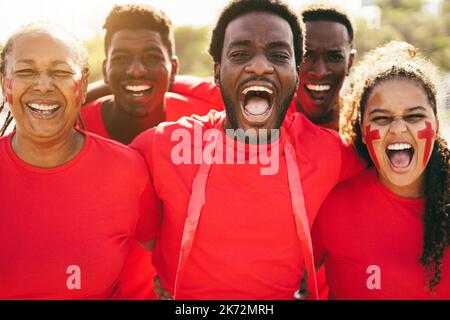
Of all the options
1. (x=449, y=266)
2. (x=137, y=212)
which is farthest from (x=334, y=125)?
(x=137, y=212)

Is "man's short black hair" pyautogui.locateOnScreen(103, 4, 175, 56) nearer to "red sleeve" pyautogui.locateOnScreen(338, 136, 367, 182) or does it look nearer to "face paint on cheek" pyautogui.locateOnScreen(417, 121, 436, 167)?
"red sleeve" pyautogui.locateOnScreen(338, 136, 367, 182)

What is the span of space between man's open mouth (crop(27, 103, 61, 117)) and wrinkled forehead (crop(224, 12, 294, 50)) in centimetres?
93

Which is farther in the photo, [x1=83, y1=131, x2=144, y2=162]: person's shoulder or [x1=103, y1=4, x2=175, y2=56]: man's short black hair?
[x1=103, y1=4, x2=175, y2=56]: man's short black hair

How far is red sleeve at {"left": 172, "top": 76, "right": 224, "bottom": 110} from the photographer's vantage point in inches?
157

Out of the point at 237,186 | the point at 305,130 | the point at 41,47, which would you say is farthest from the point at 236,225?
the point at 41,47

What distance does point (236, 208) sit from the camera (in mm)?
2664

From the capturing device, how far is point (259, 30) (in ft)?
9.04

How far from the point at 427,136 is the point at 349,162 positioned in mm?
428

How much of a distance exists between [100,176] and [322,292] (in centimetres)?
161

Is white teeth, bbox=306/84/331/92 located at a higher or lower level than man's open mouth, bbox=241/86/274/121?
higher

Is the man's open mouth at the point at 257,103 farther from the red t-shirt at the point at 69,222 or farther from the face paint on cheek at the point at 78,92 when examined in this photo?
the face paint on cheek at the point at 78,92

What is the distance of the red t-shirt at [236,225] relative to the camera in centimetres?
265

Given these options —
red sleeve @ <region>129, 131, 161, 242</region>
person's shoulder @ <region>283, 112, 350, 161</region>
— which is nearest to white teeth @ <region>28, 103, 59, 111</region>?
red sleeve @ <region>129, 131, 161, 242</region>

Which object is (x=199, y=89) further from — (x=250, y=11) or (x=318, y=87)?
(x=250, y=11)
